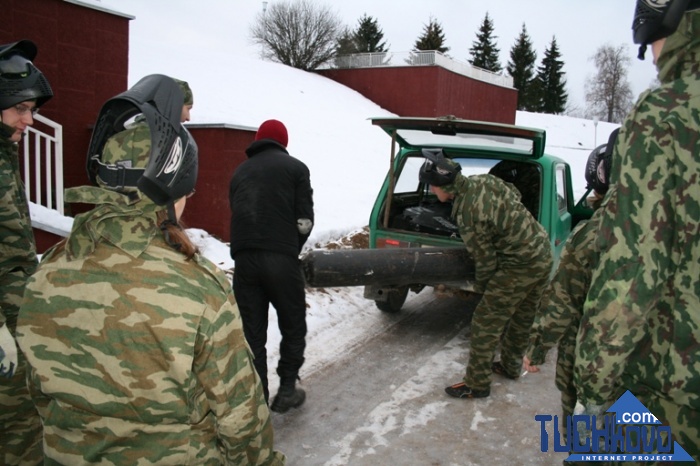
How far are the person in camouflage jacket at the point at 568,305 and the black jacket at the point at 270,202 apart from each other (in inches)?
67.6

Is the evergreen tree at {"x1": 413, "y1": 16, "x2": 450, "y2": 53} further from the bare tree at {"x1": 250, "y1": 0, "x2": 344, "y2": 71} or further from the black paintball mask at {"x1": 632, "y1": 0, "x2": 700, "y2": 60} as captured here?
the black paintball mask at {"x1": 632, "y1": 0, "x2": 700, "y2": 60}

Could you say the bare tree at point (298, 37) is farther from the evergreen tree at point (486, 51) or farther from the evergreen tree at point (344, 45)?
the evergreen tree at point (486, 51)

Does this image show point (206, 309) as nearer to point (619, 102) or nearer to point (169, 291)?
point (169, 291)

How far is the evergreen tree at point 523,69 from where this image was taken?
176 ft

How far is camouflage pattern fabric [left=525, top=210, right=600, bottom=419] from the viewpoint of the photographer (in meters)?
2.96

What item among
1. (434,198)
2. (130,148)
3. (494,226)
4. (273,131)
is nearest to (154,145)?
(130,148)

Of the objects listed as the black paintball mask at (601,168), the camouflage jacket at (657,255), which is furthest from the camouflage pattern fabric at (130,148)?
the black paintball mask at (601,168)

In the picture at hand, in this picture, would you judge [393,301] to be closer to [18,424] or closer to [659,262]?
[18,424]

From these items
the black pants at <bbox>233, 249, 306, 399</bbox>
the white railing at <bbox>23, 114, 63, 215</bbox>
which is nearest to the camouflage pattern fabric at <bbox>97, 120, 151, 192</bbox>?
the black pants at <bbox>233, 249, 306, 399</bbox>

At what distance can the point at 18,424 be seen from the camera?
8.77 feet

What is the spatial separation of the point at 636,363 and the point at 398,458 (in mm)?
1982

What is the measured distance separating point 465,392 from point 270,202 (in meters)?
2.09

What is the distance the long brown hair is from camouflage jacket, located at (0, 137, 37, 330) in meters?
1.49

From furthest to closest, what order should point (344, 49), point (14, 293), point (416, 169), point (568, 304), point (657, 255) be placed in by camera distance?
point (344, 49) → point (416, 169) → point (568, 304) → point (14, 293) → point (657, 255)
